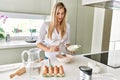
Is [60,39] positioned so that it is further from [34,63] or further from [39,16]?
[39,16]

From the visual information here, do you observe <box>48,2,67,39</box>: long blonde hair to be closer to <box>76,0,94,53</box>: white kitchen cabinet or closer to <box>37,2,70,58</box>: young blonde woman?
<box>37,2,70,58</box>: young blonde woman

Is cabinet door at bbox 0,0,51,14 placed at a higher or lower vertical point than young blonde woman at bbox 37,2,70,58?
higher

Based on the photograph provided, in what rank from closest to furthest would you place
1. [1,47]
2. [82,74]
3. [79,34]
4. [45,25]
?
[82,74] → [45,25] → [1,47] → [79,34]

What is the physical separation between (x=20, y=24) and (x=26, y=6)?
371 millimetres

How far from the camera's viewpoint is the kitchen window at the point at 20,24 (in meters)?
2.35

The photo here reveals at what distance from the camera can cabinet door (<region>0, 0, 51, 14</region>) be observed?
84.8 inches

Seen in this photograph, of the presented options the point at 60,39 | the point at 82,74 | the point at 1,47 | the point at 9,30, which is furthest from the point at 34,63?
the point at 9,30

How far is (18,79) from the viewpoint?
3.00 ft

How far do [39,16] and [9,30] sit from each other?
0.58m

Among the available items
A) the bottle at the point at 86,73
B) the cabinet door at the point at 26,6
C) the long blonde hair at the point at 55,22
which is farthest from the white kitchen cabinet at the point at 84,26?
the bottle at the point at 86,73

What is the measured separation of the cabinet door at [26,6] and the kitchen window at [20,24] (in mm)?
122

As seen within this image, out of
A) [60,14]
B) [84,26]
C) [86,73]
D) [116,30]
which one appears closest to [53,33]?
[60,14]

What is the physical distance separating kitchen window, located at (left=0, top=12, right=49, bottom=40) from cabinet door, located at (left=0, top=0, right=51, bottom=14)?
122mm

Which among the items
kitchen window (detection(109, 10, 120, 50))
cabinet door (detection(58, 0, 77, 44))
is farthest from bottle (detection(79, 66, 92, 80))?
cabinet door (detection(58, 0, 77, 44))
